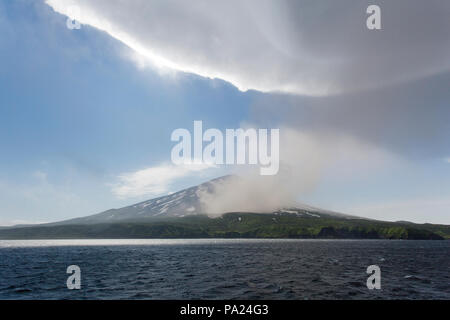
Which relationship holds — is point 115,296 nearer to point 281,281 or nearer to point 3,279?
point 281,281

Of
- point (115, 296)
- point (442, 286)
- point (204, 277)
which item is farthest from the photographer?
point (204, 277)

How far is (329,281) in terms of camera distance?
48531mm

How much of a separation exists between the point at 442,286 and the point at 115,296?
49.5m
